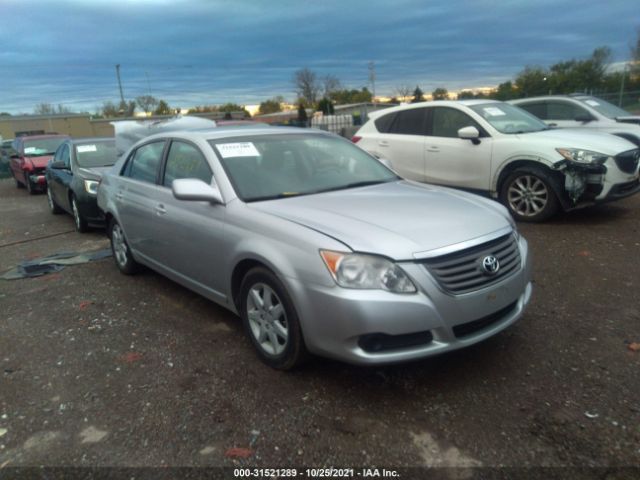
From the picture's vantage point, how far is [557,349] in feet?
11.4

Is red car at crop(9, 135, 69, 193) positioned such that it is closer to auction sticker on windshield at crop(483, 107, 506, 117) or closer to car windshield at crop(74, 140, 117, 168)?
car windshield at crop(74, 140, 117, 168)

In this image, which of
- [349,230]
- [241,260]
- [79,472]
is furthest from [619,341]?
[79,472]

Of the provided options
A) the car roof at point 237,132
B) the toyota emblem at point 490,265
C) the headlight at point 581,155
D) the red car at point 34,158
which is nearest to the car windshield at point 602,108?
the headlight at point 581,155

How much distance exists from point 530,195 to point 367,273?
15.9 ft

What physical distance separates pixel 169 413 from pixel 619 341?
3094 mm

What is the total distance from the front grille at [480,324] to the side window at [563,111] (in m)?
8.29

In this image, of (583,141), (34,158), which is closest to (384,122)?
(583,141)

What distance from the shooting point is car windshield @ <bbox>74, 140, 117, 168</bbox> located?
28.4ft

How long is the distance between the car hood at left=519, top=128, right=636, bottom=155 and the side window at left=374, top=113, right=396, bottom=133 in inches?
93.1

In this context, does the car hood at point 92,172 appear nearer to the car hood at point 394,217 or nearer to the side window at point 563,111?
the car hood at point 394,217

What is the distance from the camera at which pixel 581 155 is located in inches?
254

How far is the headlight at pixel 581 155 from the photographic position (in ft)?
20.9

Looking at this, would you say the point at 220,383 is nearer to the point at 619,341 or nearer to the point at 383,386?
the point at 383,386

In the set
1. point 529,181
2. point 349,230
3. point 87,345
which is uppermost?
point 349,230
